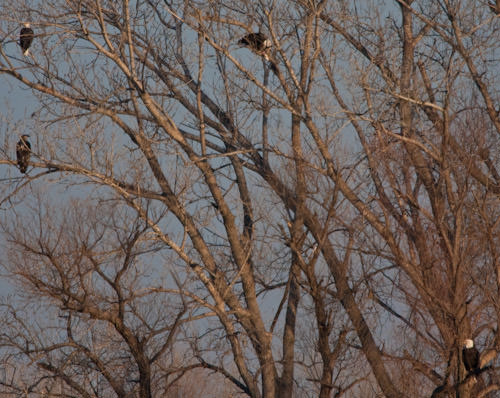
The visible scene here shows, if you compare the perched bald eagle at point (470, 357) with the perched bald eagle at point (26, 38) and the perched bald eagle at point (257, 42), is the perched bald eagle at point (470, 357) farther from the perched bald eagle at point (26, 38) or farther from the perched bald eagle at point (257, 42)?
the perched bald eagle at point (26, 38)

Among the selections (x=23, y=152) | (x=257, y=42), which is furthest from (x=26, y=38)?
(x=257, y=42)

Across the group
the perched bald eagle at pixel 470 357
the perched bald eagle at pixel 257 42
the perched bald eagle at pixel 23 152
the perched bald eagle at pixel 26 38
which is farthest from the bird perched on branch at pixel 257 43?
the perched bald eagle at pixel 470 357

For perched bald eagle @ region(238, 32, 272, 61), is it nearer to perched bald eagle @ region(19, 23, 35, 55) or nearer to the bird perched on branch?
the bird perched on branch

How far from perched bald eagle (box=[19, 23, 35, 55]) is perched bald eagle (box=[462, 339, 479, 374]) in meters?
7.61

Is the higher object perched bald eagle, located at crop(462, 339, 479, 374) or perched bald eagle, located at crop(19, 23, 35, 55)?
perched bald eagle, located at crop(19, 23, 35, 55)

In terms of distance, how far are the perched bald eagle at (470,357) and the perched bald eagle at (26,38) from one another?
7.61 metres

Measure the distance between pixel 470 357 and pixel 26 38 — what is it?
7.86 metres

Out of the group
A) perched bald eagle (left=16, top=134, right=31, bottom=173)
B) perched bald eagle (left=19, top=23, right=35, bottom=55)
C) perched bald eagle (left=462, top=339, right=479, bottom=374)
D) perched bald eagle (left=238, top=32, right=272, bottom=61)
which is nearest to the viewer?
perched bald eagle (left=462, top=339, right=479, bottom=374)

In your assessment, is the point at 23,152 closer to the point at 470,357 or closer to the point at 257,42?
the point at 257,42

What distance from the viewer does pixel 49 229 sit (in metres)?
11.1

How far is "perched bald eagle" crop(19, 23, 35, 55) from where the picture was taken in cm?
1128

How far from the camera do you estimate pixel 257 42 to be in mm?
11773

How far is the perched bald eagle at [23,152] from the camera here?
1094 centimetres

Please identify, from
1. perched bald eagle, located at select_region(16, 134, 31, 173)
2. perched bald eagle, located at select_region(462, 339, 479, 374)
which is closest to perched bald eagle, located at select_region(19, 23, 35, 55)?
perched bald eagle, located at select_region(16, 134, 31, 173)
